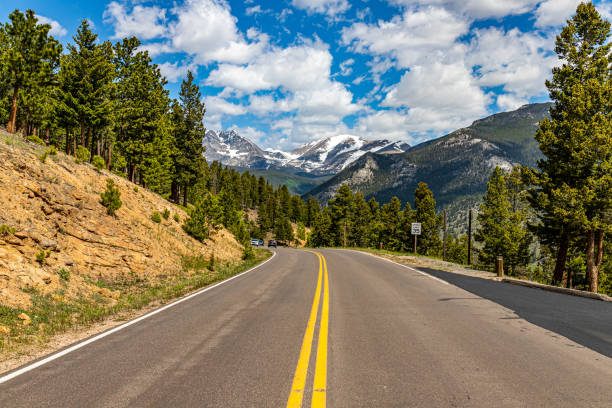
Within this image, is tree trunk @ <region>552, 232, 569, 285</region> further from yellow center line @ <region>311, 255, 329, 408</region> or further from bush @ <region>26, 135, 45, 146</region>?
bush @ <region>26, 135, 45, 146</region>

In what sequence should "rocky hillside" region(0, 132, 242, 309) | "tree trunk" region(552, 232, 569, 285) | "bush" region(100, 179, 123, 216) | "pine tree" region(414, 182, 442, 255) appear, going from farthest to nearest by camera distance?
"pine tree" region(414, 182, 442, 255)
"tree trunk" region(552, 232, 569, 285)
"bush" region(100, 179, 123, 216)
"rocky hillside" region(0, 132, 242, 309)

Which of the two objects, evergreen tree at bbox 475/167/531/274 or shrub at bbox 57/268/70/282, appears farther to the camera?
evergreen tree at bbox 475/167/531/274

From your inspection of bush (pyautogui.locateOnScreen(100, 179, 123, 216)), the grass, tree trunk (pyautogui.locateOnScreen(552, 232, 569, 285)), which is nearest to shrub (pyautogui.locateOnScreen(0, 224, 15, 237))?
the grass

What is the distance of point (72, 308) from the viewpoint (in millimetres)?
9727

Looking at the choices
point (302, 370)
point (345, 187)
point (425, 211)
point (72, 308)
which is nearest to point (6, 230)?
point (72, 308)

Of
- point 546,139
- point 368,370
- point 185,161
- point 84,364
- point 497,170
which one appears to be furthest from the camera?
point 185,161

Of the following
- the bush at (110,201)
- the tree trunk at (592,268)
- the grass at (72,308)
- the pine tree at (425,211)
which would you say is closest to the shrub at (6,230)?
the grass at (72,308)

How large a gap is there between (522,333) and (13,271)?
12.5m

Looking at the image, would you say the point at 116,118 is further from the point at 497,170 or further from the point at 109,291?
the point at 497,170

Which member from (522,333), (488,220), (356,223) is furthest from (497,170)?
(522,333)

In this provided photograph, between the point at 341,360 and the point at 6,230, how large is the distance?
36.1 ft

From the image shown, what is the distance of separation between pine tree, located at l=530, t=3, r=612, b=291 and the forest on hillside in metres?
0.07

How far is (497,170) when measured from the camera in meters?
42.9

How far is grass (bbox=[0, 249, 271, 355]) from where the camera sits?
7.26 metres
